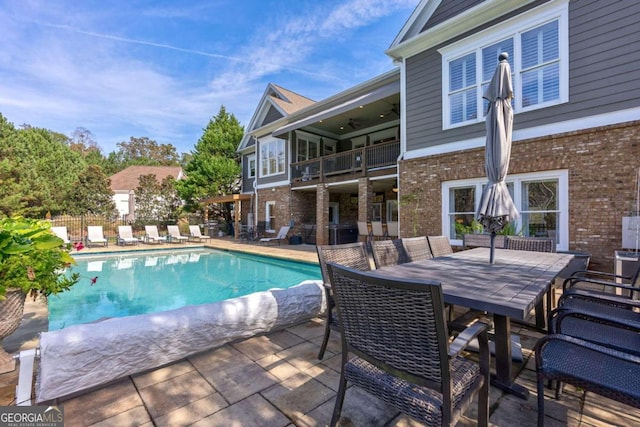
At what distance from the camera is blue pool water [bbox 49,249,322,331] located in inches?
221

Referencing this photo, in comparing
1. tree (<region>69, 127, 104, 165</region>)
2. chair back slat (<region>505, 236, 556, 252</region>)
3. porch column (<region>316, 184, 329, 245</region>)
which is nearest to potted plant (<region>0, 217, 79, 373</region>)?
chair back slat (<region>505, 236, 556, 252</region>)

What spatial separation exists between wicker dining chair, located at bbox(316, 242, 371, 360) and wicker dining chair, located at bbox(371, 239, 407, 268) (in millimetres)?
244

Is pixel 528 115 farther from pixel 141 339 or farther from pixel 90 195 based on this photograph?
pixel 90 195

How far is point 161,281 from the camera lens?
25.2 feet

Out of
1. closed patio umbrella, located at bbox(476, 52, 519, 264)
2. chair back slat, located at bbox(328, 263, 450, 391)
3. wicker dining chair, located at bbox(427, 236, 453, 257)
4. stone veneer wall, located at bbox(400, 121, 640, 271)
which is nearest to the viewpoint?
chair back slat, located at bbox(328, 263, 450, 391)

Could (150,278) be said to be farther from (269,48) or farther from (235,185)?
(235,185)

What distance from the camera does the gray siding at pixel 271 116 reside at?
48.1ft

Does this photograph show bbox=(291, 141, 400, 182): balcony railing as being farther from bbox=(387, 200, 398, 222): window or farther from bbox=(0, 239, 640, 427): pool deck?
bbox=(0, 239, 640, 427): pool deck

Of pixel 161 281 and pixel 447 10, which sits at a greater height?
pixel 447 10

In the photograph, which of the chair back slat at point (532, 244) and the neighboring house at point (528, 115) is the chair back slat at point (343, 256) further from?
the neighboring house at point (528, 115)

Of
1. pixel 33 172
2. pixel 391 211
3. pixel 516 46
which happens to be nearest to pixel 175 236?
pixel 391 211

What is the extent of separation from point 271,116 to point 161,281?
33.4ft

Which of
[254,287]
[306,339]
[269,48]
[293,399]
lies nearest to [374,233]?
[254,287]

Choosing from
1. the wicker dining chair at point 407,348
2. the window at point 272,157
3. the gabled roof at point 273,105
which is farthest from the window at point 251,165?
the wicker dining chair at point 407,348
